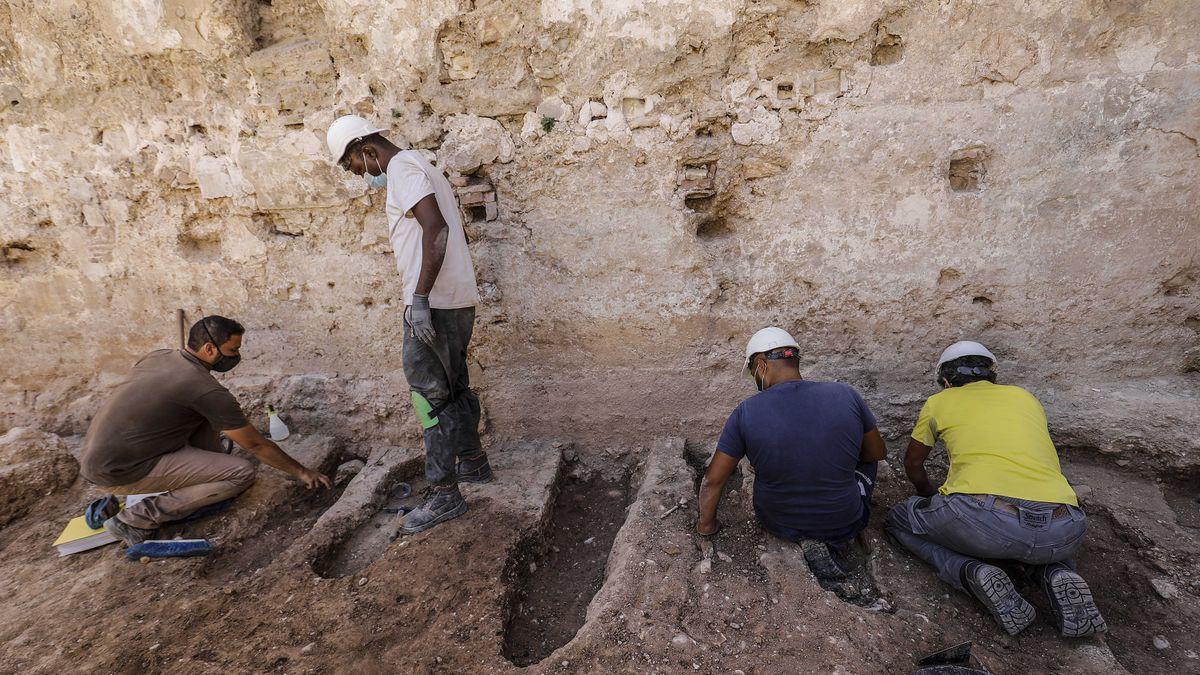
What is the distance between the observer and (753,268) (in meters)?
3.02

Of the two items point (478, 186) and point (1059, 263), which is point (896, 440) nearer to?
point (1059, 263)

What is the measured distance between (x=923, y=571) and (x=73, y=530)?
395cm

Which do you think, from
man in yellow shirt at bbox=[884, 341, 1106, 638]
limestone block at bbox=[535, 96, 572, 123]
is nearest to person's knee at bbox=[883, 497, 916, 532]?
man in yellow shirt at bbox=[884, 341, 1106, 638]

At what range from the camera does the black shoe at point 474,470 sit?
2.95 metres

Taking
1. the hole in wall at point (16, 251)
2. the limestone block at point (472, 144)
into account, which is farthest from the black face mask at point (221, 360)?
the hole in wall at point (16, 251)

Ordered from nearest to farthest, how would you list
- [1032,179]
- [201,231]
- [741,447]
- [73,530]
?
[741,447] → [1032,179] → [73,530] → [201,231]

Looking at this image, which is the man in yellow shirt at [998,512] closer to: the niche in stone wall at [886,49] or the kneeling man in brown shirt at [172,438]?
the niche in stone wall at [886,49]

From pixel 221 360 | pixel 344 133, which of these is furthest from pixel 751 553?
pixel 221 360

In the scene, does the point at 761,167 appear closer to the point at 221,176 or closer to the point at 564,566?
the point at 564,566

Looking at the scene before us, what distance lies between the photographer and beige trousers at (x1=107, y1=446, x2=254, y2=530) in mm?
2805

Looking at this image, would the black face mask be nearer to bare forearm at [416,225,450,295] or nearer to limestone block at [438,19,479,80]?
bare forearm at [416,225,450,295]

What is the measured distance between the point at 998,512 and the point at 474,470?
2.28 meters

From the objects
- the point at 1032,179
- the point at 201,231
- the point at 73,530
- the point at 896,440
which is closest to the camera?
the point at 1032,179

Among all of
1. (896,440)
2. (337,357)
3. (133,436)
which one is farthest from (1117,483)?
(133,436)
